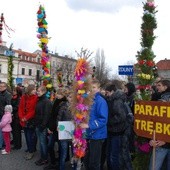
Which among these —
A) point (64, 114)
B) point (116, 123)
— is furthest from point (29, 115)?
point (116, 123)

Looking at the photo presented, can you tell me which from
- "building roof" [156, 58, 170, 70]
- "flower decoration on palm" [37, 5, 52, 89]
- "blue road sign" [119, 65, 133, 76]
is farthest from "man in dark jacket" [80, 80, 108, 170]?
"building roof" [156, 58, 170, 70]

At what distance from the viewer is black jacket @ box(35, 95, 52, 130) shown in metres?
8.93

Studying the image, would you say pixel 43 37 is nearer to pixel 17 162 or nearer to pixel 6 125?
pixel 6 125

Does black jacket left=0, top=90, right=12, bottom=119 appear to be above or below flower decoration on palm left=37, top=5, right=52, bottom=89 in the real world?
below

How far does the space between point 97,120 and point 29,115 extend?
11.8 ft

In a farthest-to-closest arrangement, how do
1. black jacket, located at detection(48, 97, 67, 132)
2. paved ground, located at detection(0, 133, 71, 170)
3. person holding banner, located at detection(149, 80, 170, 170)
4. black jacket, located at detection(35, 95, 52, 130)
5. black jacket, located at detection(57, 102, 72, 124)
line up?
black jacket, located at detection(35, 95, 52, 130) < paved ground, located at detection(0, 133, 71, 170) < black jacket, located at detection(48, 97, 67, 132) < black jacket, located at detection(57, 102, 72, 124) < person holding banner, located at detection(149, 80, 170, 170)

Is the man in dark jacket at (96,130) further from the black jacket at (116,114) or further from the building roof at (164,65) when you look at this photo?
the building roof at (164,65)

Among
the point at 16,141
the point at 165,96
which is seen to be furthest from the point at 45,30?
the point at 165,96

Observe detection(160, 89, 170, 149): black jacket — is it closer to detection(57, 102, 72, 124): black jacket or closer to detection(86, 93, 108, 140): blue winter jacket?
detection(86, 93, 108, 140): blue winter jacket

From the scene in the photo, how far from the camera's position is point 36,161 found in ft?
30.1

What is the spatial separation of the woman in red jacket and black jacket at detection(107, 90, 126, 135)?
2972mm

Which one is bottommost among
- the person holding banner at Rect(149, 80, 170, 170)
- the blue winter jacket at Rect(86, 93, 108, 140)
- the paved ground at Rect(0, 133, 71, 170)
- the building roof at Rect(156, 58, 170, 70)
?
the paved ground at Rect(0, 133, 71, 170)

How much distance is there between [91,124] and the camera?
6570mm

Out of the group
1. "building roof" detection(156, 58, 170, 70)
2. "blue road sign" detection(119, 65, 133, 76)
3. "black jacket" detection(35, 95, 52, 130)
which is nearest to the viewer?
"black jacket" detection(35, 95, 52, 130)
